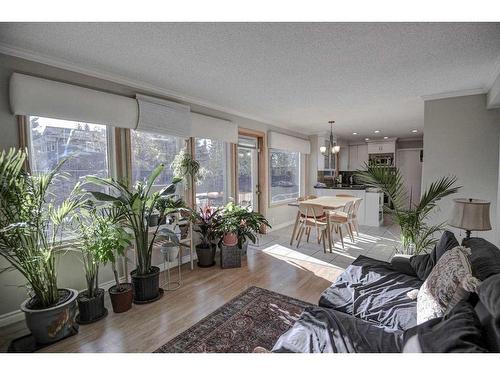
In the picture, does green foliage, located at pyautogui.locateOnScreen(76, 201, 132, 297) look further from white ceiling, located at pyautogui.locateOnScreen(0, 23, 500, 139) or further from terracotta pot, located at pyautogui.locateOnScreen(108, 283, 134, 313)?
white ceiling, located at pyautogui.locateOnScreen(0, 23, 500, 139)

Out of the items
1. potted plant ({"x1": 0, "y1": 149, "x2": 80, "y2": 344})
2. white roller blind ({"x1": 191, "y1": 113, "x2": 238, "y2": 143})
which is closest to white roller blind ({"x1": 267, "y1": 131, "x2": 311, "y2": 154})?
white roller blind ({"x1": 191, "y1": 113, "x2": 238, "y2": 143})

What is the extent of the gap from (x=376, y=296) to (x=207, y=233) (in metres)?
2.28

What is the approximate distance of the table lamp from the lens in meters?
2.19

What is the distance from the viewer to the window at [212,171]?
13.2 ft

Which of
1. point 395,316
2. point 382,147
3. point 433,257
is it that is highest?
point 382,147

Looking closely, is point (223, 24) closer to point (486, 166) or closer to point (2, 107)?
point (2, 107)

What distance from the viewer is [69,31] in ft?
6.17

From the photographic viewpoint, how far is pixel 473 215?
2.22m

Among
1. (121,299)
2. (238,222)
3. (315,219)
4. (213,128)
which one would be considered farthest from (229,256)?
(213,128)

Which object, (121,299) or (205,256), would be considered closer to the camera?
(121,299)

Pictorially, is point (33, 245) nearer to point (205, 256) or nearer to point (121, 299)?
point (121, 299)
